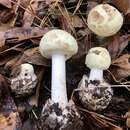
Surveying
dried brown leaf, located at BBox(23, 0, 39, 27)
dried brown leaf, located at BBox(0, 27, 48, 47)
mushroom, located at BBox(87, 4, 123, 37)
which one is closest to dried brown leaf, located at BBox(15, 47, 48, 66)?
dried brown leaf, located at BBox(0, 27, 48, 47)

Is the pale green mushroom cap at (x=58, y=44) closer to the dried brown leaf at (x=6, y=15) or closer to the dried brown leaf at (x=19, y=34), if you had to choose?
the dried brown leaf at (x=19, y=34)

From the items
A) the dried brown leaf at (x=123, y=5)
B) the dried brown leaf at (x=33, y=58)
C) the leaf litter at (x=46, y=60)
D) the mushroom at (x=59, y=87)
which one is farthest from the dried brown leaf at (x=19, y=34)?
the dried brown leaf at (x=123, y=5)

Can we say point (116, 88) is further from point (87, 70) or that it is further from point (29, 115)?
point (29, 115)

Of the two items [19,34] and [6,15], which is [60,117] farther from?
[6,15]

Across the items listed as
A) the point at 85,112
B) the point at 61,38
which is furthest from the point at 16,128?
the point at 61,38

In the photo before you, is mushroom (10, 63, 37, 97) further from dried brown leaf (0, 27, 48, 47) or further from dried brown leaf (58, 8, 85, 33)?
dried brown leaf (58, 8, 85, 33)

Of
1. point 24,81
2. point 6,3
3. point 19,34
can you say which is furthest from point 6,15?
point 24,81
